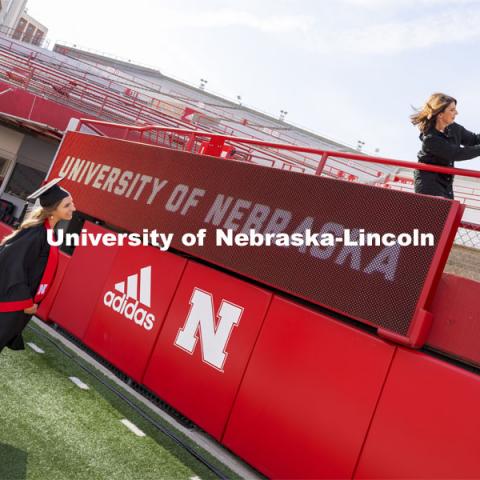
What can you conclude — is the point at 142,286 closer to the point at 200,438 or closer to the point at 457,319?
the point at 200,438

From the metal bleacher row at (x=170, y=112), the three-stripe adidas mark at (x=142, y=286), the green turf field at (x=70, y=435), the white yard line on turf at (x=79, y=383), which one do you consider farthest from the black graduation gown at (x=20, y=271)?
the metal bleacher row at (x=170, y=112)

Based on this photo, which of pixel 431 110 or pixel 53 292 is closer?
pixel 431 110

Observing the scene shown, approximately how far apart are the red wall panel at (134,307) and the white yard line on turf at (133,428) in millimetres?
934

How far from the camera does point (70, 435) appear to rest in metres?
3.94

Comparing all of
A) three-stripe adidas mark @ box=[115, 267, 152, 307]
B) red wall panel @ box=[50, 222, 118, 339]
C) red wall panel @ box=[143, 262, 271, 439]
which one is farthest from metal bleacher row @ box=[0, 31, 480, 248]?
red wall panel @ box=[50, 222, 118, 339]

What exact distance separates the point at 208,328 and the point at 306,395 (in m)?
1.32

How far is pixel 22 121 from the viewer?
11.3 metres

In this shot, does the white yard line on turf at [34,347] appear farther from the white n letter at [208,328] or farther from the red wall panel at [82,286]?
the white n letter at [208,328]

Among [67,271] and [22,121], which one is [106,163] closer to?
[67,271]

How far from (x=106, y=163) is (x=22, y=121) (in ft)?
17.3

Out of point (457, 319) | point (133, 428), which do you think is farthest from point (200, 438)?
point (457, 319)

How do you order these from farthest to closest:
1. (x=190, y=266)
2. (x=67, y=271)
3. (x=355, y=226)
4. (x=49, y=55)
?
(x=49, y=55) → (x=67, y=271) → (x=190, y=266) → (x=355, y=226)

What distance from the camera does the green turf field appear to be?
3447mm

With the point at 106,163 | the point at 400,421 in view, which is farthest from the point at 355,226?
the point at 106,163
